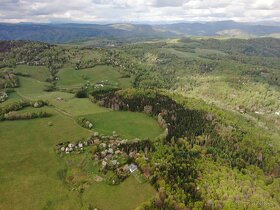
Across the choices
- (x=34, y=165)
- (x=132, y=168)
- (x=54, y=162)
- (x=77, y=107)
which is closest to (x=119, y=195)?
(x=132, y=168)

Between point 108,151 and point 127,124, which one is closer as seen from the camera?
point 108,151

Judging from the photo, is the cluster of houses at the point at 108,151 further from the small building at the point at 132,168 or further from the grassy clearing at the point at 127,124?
the grassy clearing at the point at 127,124

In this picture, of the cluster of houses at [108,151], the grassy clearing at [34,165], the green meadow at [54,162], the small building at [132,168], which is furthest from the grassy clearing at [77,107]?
the small building at [132,168]

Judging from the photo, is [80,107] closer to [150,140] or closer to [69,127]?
[69,127]

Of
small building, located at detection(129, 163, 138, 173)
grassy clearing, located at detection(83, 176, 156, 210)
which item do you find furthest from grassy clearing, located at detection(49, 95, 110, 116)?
grassy clearing, located at detection(83, 176, 156, 210)

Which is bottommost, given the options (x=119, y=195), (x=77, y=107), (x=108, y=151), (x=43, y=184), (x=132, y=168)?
(x=77, y=107)

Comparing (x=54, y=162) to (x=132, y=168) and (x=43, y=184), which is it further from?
(x=132, y=168)

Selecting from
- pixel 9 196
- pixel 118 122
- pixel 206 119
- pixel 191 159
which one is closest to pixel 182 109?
pixel 206 119
